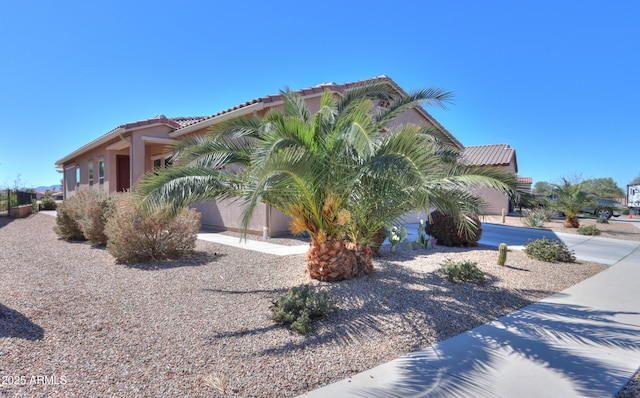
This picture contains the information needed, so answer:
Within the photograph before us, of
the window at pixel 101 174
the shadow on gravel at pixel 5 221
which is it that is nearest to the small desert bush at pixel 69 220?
the shadow on gravel at pixel 5 221

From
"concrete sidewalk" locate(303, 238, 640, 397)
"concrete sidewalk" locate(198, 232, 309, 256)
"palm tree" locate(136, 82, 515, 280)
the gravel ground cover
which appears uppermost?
"palm tree" locate(136, 82, 515, 280)

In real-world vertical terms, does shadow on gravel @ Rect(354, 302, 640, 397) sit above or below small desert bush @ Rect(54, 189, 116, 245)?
below

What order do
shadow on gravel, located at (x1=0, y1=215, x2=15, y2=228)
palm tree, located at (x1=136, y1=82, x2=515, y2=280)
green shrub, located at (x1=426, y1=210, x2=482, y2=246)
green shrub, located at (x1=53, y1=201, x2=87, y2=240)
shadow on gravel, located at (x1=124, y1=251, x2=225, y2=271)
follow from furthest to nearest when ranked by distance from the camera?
1. shadow on gravel, located at (x1=0, y1=215, x2=15, y2=228)
2. green shrub, located at (x1=426, y1=210, x2=482, y2=246)
3. green shrub, located at (x1=53, y1=201, x2=87, y2=240)
4. shadow on gravel, located at (x1=124, y1=251, x2=225, y2=271)
5. palm tree, located at (x1=136, y1=82, x2=515, y2=280)

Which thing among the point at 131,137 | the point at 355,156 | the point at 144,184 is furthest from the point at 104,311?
the point at 131,137

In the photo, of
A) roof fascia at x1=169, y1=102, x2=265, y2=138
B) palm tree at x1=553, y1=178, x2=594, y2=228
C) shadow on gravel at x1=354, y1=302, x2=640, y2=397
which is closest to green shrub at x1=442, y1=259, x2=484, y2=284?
shadow on gravel at x1=354, y1=302, x2=640, y2=397

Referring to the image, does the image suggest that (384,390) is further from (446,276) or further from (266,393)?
Answer: (446,276)

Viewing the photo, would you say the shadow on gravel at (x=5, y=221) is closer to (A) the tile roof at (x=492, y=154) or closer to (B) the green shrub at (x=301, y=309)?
(B) the green shrub at (x=301, y=309)

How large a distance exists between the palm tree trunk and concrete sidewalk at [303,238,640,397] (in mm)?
2307

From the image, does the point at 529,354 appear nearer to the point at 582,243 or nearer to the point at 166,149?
the point at 166,149

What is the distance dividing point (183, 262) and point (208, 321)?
12.3 ft

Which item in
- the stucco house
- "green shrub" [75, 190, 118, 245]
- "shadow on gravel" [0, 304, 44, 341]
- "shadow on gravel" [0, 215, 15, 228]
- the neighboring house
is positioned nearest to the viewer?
"shadow on gravel" [0, 304, 44, 341]

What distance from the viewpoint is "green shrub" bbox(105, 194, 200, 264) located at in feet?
25.6

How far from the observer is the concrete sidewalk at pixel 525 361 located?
11.0ft

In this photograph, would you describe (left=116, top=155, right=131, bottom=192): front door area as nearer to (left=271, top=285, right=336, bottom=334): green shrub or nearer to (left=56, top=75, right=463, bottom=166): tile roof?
(left=56, top=75, right=463, bottom=166): tile roof
